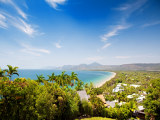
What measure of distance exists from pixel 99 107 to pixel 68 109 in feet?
27.7

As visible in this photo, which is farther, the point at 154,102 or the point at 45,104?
the point at 154,102

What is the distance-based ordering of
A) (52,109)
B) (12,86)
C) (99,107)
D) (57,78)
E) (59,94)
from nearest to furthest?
(12,86) < (52,109) < (59,94) < (99,107) < (57,78)

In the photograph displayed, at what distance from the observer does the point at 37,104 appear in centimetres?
1335

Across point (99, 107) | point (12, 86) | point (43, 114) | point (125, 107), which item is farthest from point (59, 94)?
point (125, 107)

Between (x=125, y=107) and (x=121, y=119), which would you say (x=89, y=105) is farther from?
(x=125, y=107)

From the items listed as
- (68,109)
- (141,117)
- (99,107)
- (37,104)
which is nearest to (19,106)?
(37,104)

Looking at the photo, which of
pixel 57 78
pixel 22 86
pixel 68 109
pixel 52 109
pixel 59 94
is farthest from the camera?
pixel 57 78

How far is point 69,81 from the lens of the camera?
132 ft

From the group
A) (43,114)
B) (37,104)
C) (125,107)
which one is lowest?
(125,107)

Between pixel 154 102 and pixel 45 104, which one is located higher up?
pixel 45 104

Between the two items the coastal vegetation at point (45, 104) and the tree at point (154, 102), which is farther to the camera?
the tree at point (154, 102)

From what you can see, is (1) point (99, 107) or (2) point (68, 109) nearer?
(2) point (68, 109)

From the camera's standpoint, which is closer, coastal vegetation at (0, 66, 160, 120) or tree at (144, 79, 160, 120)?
coastal vegetation at (0, 66, 160, 120)

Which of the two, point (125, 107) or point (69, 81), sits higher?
point (69, 81)
